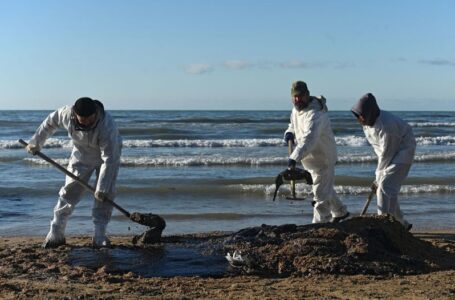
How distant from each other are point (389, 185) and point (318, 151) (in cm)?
85

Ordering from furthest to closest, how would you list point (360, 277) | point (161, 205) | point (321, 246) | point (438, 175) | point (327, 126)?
point (438, 175) < point (161, 205) < point (327, 126) < point (321, 246) < point (360, 277)

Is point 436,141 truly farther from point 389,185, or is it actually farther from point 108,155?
point 108,155

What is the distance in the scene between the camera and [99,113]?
6.31 metres

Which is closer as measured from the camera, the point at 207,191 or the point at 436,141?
the point at 207,191

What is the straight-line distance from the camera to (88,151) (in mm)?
6645

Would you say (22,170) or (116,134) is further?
(22,170)

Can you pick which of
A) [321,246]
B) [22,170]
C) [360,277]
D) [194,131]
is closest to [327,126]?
[321,246]

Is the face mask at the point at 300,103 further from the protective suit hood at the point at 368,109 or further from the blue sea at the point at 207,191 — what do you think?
the blue sea at the point at 207,191

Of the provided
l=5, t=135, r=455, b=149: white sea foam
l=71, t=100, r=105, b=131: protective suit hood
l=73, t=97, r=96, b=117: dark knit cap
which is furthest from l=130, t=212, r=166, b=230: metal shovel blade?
l=5, t=135, r=455, b=149: white sea foam

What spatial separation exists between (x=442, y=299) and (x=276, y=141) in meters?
19.7

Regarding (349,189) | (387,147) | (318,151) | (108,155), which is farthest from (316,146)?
(349,189)

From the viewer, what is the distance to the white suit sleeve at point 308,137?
272 inches

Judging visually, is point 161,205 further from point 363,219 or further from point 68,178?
point 363,219

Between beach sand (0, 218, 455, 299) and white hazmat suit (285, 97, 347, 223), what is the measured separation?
188 cm
